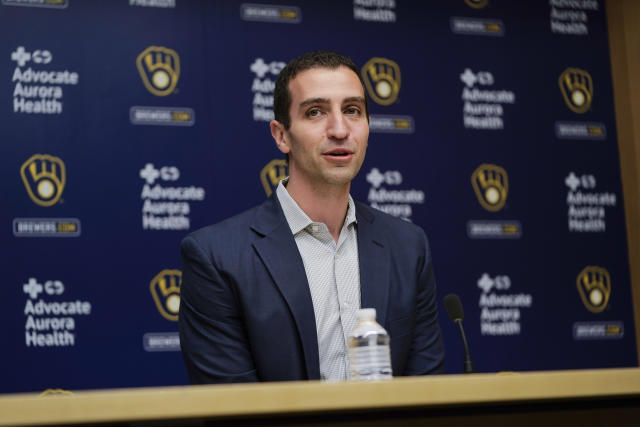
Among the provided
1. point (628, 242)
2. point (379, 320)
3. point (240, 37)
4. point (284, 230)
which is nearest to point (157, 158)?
point (240, 37)

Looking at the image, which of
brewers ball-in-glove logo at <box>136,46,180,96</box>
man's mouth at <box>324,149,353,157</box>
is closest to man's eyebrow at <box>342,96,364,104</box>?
man's mouth at <box>324,149,353,157</box>

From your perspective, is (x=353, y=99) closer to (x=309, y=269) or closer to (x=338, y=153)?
(x=338, y=153)

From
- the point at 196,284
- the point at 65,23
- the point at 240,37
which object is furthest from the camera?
the point at 240,37

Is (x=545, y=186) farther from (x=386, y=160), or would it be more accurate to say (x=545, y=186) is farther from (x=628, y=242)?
(x=386, y=160)

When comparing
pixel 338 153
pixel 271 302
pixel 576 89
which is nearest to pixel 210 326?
pixel 271 302

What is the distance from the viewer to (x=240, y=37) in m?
3.69

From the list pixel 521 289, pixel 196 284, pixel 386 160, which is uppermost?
pixel 386 160

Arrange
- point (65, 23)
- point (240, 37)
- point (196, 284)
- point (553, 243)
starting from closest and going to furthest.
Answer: point (196, 284) < point (65, 23) < point (240, 37) < point (553, 243)

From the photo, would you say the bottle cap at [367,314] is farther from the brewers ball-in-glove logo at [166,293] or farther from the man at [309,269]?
the brewers ball-in-glove logo at [166,293]

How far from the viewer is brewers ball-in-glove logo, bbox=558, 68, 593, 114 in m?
4.10

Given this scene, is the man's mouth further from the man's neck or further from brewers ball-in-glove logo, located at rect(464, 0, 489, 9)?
brewers ball-in-glove logo, located at rect(464, 0, 489, 9)

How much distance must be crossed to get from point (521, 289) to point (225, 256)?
218cm

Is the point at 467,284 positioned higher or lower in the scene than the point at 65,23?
lower

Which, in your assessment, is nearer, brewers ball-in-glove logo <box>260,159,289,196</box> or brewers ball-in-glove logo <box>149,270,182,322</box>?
brewers ball-in-glove logo <box>149,270,182,322</box>
